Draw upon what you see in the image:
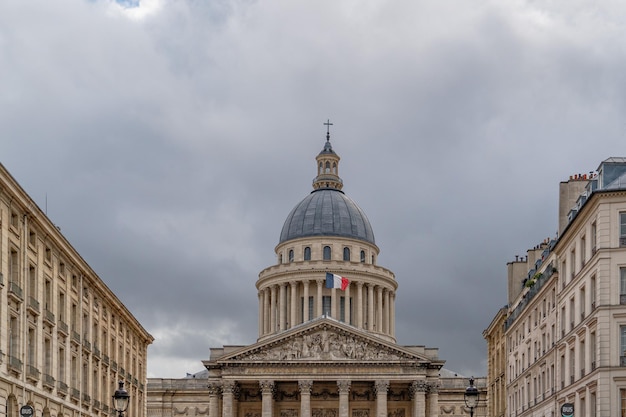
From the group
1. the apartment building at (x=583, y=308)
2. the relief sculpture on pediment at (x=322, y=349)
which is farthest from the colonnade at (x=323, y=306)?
the apartment building at (x=583, y=308)

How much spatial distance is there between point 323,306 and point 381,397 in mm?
26610

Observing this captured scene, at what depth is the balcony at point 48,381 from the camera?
171 ft

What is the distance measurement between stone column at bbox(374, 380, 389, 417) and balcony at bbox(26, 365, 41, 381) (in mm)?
69827

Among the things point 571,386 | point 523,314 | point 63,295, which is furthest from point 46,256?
point 523,314

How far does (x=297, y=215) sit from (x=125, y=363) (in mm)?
72087

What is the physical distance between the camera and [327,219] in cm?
14825

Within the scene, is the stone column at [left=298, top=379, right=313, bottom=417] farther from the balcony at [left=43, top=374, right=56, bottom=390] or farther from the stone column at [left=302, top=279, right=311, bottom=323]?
the balcony at [left=43, top=374, right=56, bottom=390]

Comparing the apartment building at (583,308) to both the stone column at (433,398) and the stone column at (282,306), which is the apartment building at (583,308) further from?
the stone column at (282,306)

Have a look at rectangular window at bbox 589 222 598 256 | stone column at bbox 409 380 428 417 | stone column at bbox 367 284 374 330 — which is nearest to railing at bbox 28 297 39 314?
rectangular window at bbox 589 222 598 256

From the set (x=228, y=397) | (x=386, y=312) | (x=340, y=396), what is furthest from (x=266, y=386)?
(x=386, y=312)

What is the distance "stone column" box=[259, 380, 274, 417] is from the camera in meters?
117

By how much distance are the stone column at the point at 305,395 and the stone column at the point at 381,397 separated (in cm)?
646

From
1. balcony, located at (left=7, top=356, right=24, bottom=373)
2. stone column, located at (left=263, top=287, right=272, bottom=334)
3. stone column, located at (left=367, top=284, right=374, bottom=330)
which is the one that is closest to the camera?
balcony, located at (left=7, top=356, right=24, bottom=373)

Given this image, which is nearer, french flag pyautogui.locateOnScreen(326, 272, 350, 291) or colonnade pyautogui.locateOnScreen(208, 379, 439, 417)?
colonnade pyautogui.locateOnScreen(208, 379, 439, 417)
